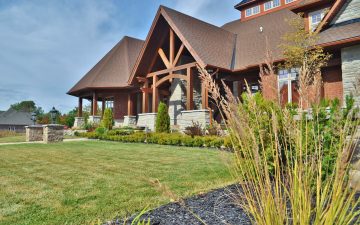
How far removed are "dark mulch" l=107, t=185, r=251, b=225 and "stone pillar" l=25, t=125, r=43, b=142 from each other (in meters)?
12.9

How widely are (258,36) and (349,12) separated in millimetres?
5447

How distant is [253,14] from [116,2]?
461 inches

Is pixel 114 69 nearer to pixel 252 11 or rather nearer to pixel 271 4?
pixel 252 11

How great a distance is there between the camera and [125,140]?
39.8 ft

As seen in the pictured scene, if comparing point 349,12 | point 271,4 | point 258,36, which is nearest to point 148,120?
point 258,36

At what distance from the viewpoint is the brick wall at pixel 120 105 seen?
20.6 meters

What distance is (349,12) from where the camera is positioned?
33.8 feet

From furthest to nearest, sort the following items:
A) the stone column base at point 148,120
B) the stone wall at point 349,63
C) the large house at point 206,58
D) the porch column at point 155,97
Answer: the porch column at point 155,97 < the stone column base at point 148,120 < the large house at point 206,58 < the stone wall at point 349,63

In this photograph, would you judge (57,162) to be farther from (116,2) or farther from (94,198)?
(116,2)

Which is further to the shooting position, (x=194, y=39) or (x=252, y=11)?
(x=252, y=11)

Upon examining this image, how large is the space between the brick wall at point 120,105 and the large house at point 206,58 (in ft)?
0.27

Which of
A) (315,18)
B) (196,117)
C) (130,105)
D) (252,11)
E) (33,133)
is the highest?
(252,11)

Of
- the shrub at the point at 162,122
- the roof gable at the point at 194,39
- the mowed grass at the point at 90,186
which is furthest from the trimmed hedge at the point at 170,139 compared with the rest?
the roof gable at the point at 194,39

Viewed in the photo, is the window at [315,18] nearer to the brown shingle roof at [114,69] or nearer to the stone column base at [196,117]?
the stone column base at [196,117]
